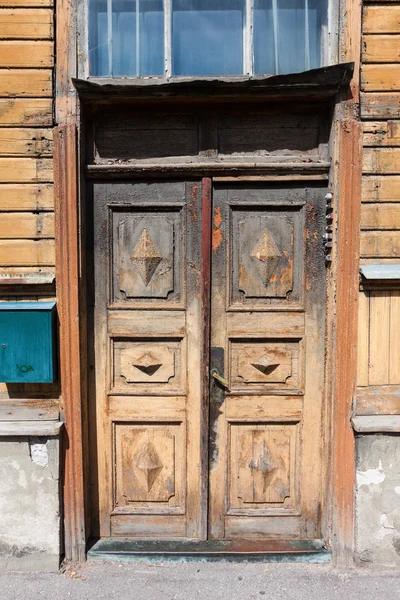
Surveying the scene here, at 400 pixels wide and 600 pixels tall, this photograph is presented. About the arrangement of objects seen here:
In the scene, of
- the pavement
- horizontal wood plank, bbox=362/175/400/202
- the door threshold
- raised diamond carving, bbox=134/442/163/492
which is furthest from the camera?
raised diamond carving, bbox=134/442/163/492

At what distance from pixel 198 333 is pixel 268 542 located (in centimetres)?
150

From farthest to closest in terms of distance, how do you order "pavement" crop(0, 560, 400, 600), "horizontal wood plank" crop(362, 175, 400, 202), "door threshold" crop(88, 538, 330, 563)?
"door threshold" crop(88, 538, 330, 563), "horizontal wood plank" crop(362, 175, 400, 202), "pavement" crop(0, 560, 400, 600)

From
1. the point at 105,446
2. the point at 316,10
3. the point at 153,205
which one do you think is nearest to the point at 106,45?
the point at 153,205

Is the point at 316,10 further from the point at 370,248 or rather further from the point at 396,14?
the point at 370,248

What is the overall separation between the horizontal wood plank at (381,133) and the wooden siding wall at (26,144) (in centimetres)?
195

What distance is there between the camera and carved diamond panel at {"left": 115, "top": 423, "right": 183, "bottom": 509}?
10.8 feet

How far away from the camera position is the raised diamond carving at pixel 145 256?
317cm

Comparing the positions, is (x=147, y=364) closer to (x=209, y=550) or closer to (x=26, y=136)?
(x=209, y=550)

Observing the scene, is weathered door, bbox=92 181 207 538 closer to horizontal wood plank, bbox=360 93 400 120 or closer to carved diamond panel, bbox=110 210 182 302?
carved diamond panel, bbox=110 210 182 302

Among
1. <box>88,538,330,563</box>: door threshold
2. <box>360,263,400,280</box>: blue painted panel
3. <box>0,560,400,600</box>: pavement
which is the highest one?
<box>360,263,400,280</box>: blue painted panel

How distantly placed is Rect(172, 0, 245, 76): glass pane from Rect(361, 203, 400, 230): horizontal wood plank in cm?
119

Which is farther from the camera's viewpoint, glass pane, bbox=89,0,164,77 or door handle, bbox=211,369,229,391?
door handle, bbox=211,369,229,391

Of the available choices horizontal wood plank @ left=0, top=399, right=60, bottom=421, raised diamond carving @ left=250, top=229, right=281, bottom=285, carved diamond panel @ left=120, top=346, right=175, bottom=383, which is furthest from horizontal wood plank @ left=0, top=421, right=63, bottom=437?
raised diamond carving @ left=250, top=229, right=281, bottom=285

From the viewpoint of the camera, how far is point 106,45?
305 centimetres
